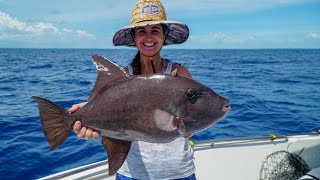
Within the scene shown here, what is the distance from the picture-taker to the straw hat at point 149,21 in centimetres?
285

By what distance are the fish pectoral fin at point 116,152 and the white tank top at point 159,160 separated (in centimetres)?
31

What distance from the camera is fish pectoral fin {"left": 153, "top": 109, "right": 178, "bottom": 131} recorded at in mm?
2314

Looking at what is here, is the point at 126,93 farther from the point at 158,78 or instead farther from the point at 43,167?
the point at 43,167

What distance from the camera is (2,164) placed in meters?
7.24

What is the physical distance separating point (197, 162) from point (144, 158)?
2.23 m

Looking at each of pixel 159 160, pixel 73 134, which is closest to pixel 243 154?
pixel 159 160

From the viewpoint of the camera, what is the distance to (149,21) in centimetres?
281

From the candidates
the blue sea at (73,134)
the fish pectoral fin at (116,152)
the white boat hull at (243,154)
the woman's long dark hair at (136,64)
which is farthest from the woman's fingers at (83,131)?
the white boat hull at (243,154)

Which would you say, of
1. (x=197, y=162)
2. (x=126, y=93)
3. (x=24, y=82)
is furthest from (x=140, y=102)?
(x=24, y=82)

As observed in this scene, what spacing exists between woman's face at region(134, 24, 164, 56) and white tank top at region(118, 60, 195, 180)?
33.2 inches

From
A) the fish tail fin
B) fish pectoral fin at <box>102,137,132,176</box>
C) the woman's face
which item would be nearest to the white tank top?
fish pectoral fin at <box>102,137,132,176</box>

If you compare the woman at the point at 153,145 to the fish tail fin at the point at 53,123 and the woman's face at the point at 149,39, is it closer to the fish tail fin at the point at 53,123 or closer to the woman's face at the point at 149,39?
the woman's face at the point at 149,39

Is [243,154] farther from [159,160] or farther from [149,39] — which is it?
[149,39]

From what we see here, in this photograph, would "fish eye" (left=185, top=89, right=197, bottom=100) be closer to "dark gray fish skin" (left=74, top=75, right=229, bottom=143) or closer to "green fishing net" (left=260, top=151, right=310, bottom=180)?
"dark gray fish skin" (left=74, top=75, right=229, bottom=143)
